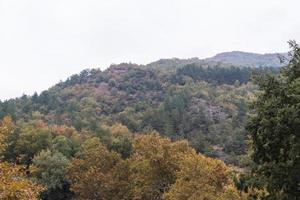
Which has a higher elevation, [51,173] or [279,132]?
[279,132]

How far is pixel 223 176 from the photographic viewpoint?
189ft

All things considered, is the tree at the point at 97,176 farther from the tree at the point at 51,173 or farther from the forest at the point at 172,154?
→ the tree at the point at 51,173

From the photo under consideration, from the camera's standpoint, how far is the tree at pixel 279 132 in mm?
22203

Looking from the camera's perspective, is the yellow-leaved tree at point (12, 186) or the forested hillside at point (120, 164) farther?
the forested hillside at point (120, 164)

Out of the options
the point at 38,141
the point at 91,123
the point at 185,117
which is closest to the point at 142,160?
the point at 38,141

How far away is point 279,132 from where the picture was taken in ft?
75.2

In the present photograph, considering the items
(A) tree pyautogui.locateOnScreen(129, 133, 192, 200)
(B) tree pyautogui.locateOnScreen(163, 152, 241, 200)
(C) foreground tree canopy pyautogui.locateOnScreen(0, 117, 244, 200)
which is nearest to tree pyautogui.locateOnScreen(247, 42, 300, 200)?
(C) foreground tree canopy pyautogui.locateOnScreen(0, 117, 244, 200)

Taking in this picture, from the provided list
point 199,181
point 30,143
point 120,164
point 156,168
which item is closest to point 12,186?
point 199,181

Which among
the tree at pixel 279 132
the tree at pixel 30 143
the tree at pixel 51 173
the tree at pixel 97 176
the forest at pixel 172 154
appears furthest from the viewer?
the tree at pixel 30 143

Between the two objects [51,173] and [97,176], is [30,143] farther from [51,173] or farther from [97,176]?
[97,176]

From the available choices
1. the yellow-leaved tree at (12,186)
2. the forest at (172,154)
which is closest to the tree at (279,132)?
the forest at (172,154)

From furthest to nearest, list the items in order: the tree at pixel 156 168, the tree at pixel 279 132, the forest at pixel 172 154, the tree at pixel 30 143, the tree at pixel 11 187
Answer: the tree at pixel 30 143, the tree at pixel 156 168, the forest at pixel 172 154, the tree at pixel 279 132, the tree at pixel 11 187

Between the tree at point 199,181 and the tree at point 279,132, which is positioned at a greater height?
the tree at point 279,132

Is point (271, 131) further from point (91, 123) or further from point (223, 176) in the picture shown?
point (91, 123)
